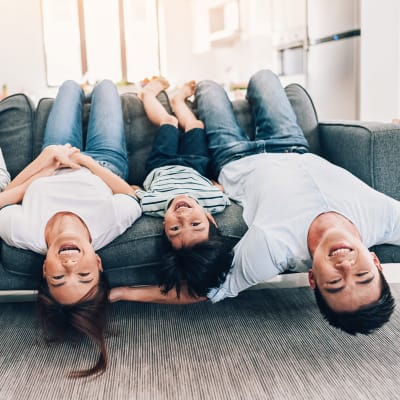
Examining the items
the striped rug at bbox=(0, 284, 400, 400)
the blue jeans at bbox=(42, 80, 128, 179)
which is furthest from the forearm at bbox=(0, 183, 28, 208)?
the striped rug at bbox=(0, 284, 400, 400)

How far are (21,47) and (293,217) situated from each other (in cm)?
486

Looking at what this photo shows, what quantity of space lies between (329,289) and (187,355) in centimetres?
49

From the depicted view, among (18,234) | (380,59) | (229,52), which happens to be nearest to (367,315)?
(18,234)

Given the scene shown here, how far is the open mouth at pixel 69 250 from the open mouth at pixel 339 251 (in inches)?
28.4

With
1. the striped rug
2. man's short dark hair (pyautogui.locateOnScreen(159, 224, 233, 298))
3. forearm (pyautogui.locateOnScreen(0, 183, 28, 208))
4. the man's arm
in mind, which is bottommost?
the striped rug

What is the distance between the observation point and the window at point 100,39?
5.54 meters

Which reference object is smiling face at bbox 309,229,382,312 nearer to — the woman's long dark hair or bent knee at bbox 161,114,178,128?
the woman's long dark hair

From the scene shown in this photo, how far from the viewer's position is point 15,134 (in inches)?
80.2

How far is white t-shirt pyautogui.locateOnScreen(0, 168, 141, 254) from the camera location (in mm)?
1442

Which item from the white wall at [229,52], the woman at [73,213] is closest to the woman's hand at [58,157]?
the woman at [73,213]

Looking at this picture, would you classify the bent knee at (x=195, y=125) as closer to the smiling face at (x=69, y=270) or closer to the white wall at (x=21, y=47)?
the smiling face at (x=69, y=270)

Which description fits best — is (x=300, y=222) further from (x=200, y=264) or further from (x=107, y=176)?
(x=107, y=176)

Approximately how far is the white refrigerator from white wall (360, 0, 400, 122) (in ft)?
0.38

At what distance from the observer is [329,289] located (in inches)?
49.2
